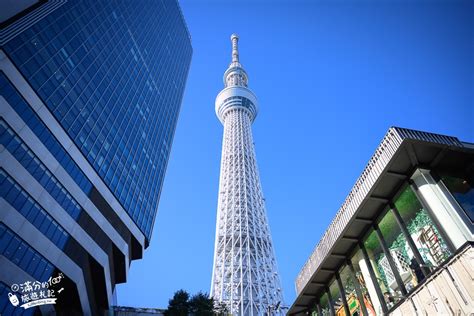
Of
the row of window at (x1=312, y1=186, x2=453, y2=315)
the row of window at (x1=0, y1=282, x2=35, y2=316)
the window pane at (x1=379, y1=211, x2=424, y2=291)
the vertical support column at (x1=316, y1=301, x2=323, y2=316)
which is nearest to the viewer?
the row of window at (x1=312, y1=186, x2=453, y2=315)

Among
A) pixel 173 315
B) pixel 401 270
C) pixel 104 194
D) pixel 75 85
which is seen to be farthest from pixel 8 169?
pixel 401 270

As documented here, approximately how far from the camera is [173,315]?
120 ft

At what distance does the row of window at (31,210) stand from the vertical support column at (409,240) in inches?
1120

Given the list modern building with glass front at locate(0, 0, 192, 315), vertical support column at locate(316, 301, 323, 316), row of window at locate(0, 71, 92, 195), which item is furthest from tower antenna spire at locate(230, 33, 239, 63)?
vertical support column at locate(316, 301, 323, 316)

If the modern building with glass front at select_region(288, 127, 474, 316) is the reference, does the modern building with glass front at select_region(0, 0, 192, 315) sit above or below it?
above

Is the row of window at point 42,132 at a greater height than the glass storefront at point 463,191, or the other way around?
the row of window at point 42,132

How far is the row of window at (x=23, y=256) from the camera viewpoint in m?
27.0

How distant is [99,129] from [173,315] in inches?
983

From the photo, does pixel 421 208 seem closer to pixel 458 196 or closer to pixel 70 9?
pixel 458 196

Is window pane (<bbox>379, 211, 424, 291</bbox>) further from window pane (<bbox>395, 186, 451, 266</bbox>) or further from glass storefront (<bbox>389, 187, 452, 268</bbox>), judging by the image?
window pane (<bbox>395, 186, 451, 266</bbox>)

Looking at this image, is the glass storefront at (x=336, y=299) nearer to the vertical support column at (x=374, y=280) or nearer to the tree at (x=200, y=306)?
the vertical support column at (x=374, y=280)

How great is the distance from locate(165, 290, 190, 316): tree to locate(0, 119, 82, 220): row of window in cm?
1385

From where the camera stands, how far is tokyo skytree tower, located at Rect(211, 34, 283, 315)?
195 feet

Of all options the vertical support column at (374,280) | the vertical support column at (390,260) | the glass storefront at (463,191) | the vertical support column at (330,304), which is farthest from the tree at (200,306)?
the glass storefront at (463,191)
